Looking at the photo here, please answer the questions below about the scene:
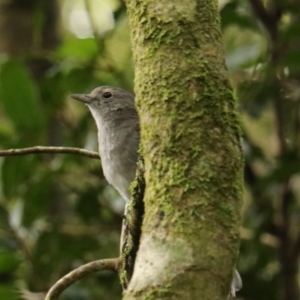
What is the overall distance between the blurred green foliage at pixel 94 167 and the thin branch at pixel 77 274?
1569 mm

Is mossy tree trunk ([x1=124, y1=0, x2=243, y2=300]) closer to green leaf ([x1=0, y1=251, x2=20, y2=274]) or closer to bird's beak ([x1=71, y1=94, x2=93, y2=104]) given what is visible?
green leaf ([x1=0, y1=251, x2=20, y2=274])

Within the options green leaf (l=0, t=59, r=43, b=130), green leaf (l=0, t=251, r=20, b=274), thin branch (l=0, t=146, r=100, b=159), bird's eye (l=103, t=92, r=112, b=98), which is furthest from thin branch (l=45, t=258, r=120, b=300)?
bird's eye (l=103, t=92, r=112, b=98)

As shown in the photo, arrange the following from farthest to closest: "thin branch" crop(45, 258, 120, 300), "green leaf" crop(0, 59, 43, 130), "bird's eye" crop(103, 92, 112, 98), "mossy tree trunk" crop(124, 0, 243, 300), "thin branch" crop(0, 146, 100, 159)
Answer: "bird's eye" crop(103, 92, 112, 98)
"green leaf" crop(0, 59, 43, 130)
"thin branch" crop(0, 146, 100, 159)
"thin branch" crop(45, 258, 120, 300)
"mossy tree trunk" crop(124, 0, 243, 300)

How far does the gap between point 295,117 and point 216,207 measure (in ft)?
10.8

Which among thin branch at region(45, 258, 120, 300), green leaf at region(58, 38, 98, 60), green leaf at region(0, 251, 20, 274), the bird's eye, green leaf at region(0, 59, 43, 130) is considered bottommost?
green leaf at region(0, 251, 20, 274)

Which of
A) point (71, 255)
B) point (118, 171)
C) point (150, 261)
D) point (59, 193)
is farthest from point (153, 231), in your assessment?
point (59, 193)

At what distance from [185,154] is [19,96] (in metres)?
2.82

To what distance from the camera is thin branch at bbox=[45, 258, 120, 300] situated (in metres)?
2.48

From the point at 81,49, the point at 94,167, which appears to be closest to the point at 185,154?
the point at 81,49

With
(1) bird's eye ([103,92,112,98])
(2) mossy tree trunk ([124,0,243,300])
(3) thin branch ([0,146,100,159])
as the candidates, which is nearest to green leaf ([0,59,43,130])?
(1) bird's eye ([103,92,112,98])

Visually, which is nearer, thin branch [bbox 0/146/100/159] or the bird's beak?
thin branch [bbox 0/146/100/159]

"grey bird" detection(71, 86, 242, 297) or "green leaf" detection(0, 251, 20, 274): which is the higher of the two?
"grey bird" detection(71, 86, 242, 297)

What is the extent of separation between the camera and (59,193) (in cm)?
569

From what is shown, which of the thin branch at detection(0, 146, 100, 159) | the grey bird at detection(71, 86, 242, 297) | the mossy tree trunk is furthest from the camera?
the grey bird at detection(71, 86, 242, 297)
